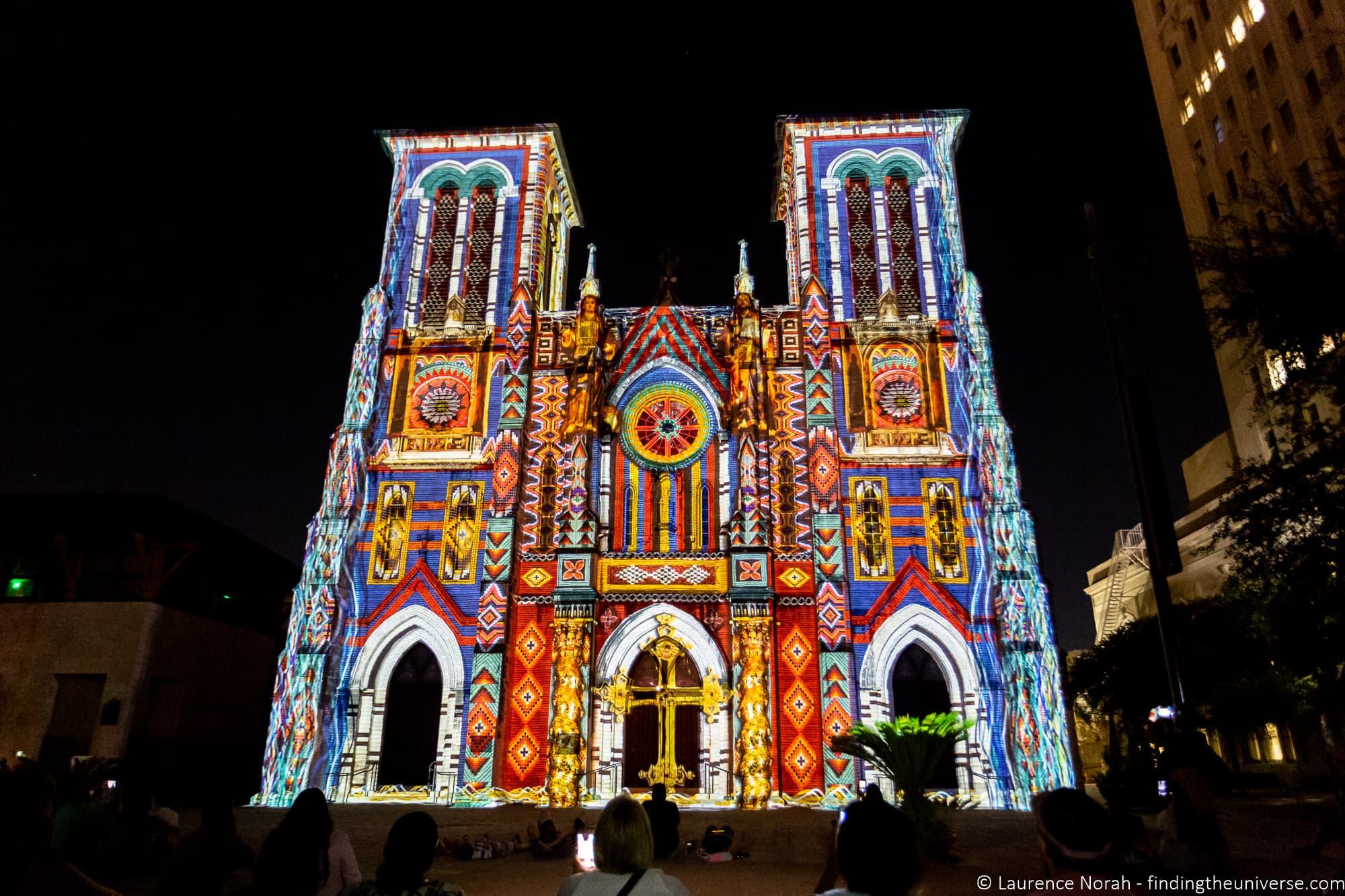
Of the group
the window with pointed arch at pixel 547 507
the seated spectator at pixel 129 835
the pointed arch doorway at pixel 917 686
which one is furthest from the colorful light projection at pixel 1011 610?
the seated spectator at pixel 129 835

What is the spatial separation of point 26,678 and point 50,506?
639 centimetres

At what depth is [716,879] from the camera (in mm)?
13734

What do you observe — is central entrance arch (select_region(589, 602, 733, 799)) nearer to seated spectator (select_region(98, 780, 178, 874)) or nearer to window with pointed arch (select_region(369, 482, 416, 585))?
window with pointed arch (select_region(369, 482, 416, 585))

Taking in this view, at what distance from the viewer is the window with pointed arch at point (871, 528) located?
2661cm

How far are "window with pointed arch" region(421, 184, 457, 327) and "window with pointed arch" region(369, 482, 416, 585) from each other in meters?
6.47

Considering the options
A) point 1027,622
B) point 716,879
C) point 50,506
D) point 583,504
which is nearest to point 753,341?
point 583,504

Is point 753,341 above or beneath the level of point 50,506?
above

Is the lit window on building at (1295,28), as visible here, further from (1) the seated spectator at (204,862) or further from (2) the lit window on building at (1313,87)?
(1) the seated spectator at (204,862)

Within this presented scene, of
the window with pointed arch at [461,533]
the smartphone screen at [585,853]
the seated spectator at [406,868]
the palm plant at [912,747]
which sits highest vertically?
the window with pointed arch at [461,533]

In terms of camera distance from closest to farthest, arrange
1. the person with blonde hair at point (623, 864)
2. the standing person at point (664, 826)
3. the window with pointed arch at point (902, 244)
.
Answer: the person with blonde hair at point (623, 864) → the standing person at point (664, 826) → the window with pointed arch at point (902, 244)

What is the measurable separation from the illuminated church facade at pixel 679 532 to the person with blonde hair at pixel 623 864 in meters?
20.5

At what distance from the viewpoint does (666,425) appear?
29469mm

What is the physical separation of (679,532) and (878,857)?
79.8ft

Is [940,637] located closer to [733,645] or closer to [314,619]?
[733,645]
